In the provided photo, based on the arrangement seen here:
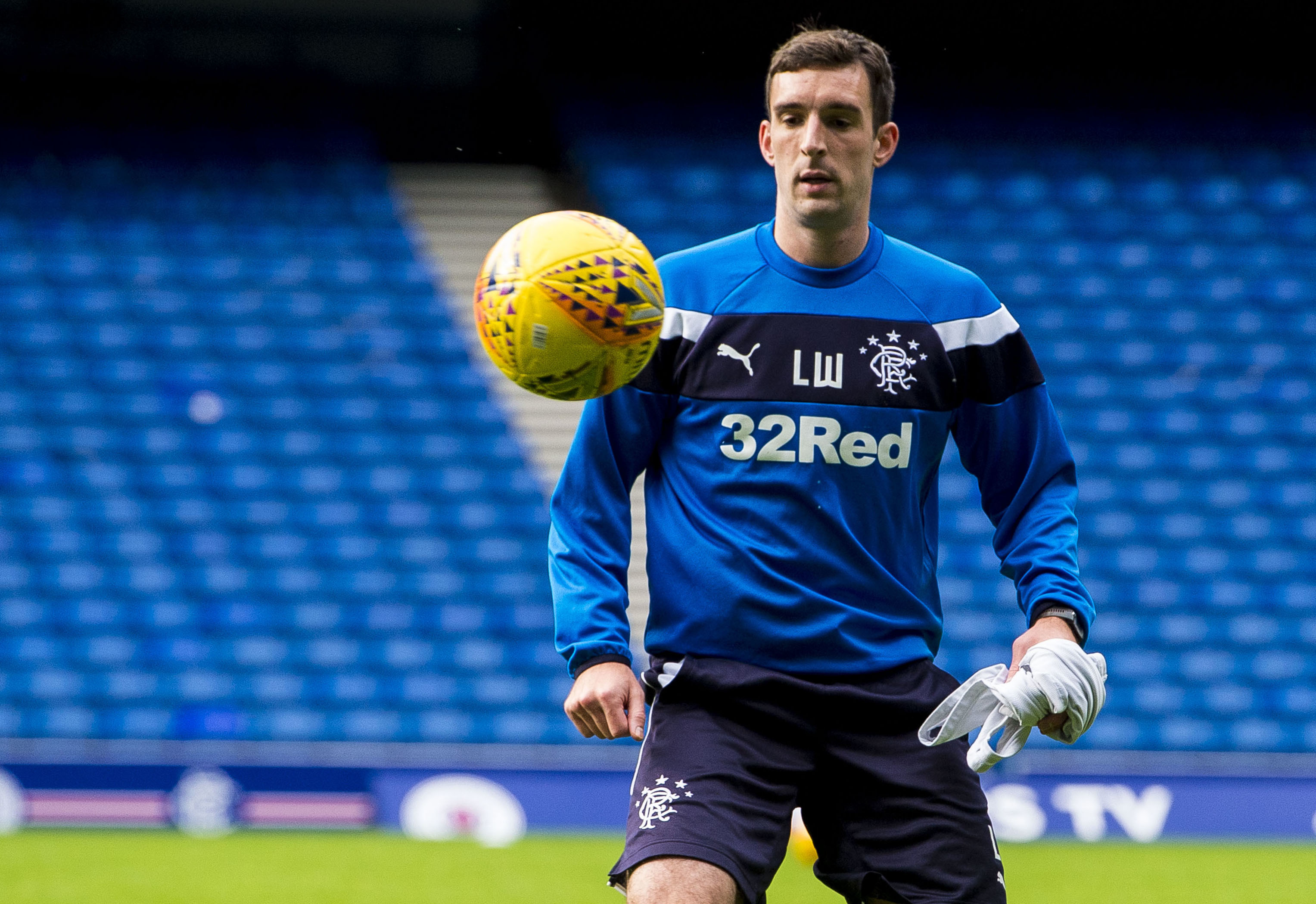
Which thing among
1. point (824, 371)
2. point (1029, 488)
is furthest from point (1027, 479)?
point (824, 371)

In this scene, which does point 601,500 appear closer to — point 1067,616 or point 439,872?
point 1067,616

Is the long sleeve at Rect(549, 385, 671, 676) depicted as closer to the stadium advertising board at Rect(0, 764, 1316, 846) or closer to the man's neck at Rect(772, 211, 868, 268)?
the man's neck at Rect(772, 211, 868, 268)

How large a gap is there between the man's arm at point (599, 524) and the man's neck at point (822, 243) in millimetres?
389

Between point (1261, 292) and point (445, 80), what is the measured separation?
6.45 m

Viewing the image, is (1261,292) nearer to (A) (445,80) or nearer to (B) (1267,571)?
(B) (1267,571)

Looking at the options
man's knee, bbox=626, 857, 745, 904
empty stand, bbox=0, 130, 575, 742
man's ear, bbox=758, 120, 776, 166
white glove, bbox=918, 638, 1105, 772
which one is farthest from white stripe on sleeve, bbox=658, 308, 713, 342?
empty stand, bbox=0, 130, 575, 742

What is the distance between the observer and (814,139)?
2.90m

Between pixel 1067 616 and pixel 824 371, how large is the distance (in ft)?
2.07

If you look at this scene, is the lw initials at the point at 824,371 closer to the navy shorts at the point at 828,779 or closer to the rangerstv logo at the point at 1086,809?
the navy shorts at the point at 828,779

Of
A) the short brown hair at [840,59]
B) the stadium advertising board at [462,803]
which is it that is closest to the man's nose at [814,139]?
the short brown hair at [840,59]

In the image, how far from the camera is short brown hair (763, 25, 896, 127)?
9.62 feet

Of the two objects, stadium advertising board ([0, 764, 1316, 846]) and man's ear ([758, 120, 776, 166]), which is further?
stadium advertising board ([0, 764, 1316, 846])

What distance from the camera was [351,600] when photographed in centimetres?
1054

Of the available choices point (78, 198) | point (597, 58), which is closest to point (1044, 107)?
point (597, 58)
